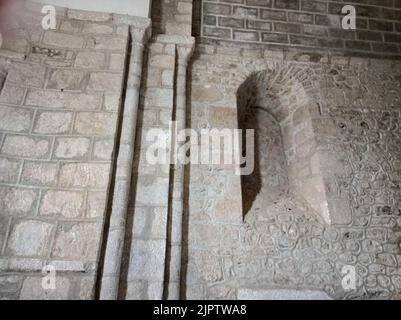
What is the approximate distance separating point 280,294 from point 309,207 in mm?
877

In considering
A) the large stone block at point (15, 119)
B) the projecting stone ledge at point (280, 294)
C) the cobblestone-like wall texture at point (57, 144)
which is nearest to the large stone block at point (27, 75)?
the cobblestone-like wall texture at point (57, 144)

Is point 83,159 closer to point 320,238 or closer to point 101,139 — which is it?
point 101,139

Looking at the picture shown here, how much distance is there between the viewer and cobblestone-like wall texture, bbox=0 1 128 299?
1741 millimetres

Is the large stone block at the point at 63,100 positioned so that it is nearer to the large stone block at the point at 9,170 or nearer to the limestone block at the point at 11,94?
the limestone block at the point at 11,94

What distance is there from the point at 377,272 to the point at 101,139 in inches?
96.5

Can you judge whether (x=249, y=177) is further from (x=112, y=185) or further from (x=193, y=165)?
(x=112, y=185)

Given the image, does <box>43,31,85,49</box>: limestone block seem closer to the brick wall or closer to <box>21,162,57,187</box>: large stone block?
<box>21,162,57,187</box>: large stone block

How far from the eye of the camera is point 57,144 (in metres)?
2.06

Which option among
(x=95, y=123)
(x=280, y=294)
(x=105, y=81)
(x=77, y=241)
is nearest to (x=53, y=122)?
(x=95, y=123)

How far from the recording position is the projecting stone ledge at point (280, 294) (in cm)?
206

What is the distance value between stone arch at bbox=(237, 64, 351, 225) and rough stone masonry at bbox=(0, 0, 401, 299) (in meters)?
0.02

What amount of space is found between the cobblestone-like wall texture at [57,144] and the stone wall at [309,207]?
2.57 feet

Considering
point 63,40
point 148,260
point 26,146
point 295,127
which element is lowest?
point 148,260

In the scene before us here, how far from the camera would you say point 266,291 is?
2.08 metres
